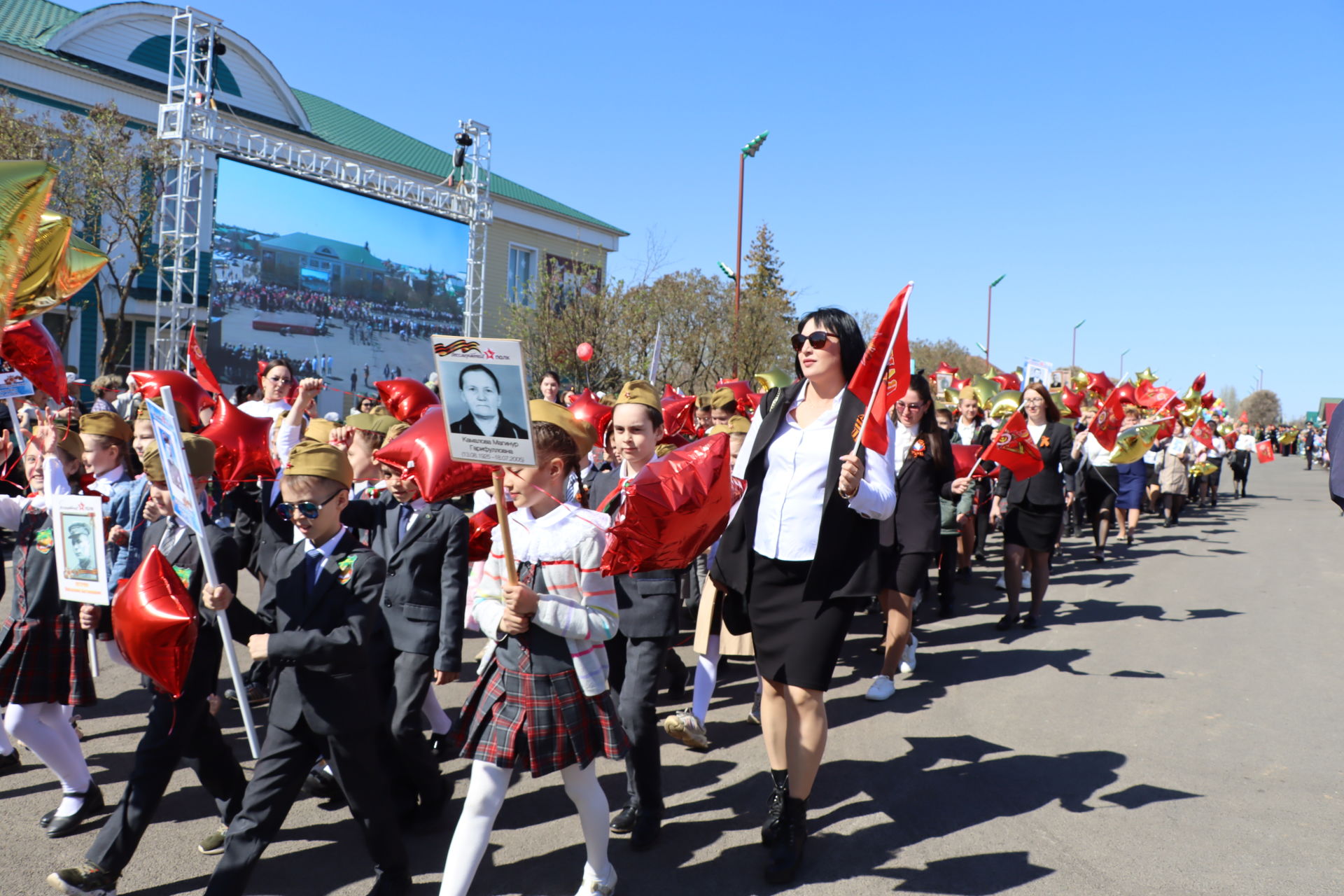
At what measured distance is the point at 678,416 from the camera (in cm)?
779

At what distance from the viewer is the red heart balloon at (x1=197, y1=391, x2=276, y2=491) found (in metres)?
5.61

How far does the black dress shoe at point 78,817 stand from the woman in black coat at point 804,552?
275cm

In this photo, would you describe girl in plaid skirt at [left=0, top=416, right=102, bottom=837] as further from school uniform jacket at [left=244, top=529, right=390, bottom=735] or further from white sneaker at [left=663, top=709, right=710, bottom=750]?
white sneaker at [left=663, top=709, right=710, bottom=750]

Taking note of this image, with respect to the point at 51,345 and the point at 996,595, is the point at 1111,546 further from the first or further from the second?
the point at 51,345

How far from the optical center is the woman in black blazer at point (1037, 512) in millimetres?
8320

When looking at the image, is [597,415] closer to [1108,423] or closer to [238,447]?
[238,447]

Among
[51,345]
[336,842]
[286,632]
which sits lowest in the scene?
[336,842]

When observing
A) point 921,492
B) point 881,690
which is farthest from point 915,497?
point 881,690

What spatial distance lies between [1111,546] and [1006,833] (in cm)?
1119

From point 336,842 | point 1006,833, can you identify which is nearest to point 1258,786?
point 1006,833

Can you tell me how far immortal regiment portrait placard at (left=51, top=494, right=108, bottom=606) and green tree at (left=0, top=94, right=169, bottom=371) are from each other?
16285 millimetres

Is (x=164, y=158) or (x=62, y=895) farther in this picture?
(x=164, y=158)

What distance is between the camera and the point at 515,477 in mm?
3400

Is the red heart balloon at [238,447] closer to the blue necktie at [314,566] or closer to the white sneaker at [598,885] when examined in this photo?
the blue necktie at [314,566]
